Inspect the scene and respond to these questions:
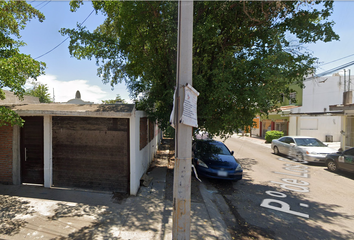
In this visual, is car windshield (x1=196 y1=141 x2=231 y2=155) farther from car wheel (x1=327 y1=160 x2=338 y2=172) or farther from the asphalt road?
car wheel (x1=327 y1=160 x2=338 y2=172)

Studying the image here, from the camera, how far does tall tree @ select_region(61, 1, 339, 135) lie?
20.2ft

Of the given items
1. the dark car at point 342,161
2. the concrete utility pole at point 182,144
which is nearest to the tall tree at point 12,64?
the concrete utility pole at point 182,144

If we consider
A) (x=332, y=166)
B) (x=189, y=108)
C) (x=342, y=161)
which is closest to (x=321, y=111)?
(x=332, y=166)

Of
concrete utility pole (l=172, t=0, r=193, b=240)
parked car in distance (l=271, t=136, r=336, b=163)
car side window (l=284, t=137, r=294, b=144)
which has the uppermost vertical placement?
concrete utility pole (l=172, t=0, r=193, b=240)

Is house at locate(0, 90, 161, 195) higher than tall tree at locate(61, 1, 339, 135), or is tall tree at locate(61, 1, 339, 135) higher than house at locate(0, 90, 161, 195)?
tall tree at locate(61, 1, 339, 135)

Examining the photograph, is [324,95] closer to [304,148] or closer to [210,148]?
[304,148]

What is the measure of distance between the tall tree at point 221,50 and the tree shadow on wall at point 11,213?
461cm

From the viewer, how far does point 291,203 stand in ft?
19.2

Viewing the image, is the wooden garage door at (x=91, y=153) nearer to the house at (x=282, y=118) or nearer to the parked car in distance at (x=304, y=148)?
the parked car in distance at (x=304, y=148)

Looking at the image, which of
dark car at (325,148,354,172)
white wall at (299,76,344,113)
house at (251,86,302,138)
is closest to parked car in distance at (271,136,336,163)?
dark car at (325,148,354,172)

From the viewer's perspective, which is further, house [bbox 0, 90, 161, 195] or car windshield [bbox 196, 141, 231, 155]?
car windshield [bbox 196, 141, 231, 155]

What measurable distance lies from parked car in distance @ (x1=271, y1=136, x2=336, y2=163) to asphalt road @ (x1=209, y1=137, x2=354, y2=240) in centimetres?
123

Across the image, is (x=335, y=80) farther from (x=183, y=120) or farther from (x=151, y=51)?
(x=183, y=120)

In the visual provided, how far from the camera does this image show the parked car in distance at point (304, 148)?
10.9 metres
